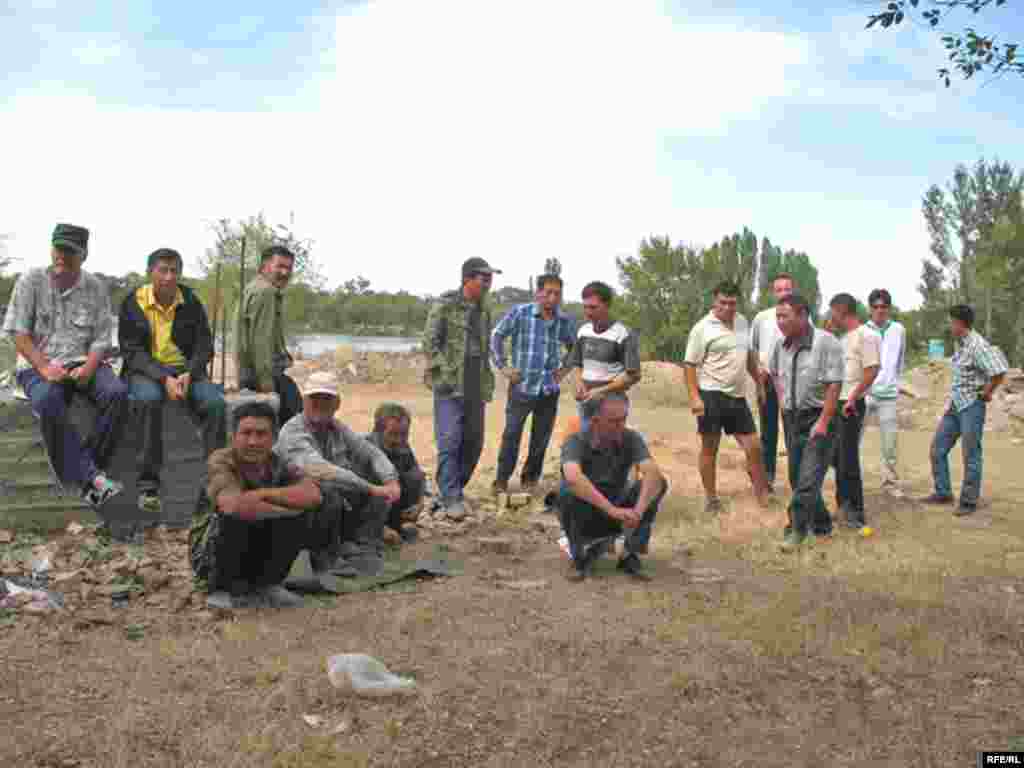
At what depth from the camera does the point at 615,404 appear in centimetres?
565

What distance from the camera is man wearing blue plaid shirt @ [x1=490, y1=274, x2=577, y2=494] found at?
8.30 m

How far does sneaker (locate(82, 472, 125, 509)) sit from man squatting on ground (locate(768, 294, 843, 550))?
443cm

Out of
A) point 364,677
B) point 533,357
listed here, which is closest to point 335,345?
point 533,357

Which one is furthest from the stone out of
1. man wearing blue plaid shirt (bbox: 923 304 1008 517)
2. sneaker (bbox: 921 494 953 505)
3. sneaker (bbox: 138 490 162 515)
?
sneaker (bbox: 921 494 953 505)

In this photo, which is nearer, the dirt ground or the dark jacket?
the dirt ground

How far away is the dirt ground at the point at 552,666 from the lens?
11.3ft

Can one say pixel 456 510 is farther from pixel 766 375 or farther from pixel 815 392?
pixel 815 392

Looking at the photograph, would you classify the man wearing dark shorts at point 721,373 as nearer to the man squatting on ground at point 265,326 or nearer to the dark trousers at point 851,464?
the dark trousers at point 851,464

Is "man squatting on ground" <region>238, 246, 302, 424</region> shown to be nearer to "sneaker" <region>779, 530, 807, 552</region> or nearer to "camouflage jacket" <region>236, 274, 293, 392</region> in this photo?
"camouflage jacket" <region>236, 274, 293, 392</region>

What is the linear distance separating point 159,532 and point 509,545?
2.36 metres

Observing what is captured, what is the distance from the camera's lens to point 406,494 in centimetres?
666

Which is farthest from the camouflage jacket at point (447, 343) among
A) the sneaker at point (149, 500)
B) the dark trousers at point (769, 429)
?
the dark trousers at point (769, 429)

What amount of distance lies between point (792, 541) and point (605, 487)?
1.72 meters

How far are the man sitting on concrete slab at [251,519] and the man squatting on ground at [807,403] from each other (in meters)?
3.40
